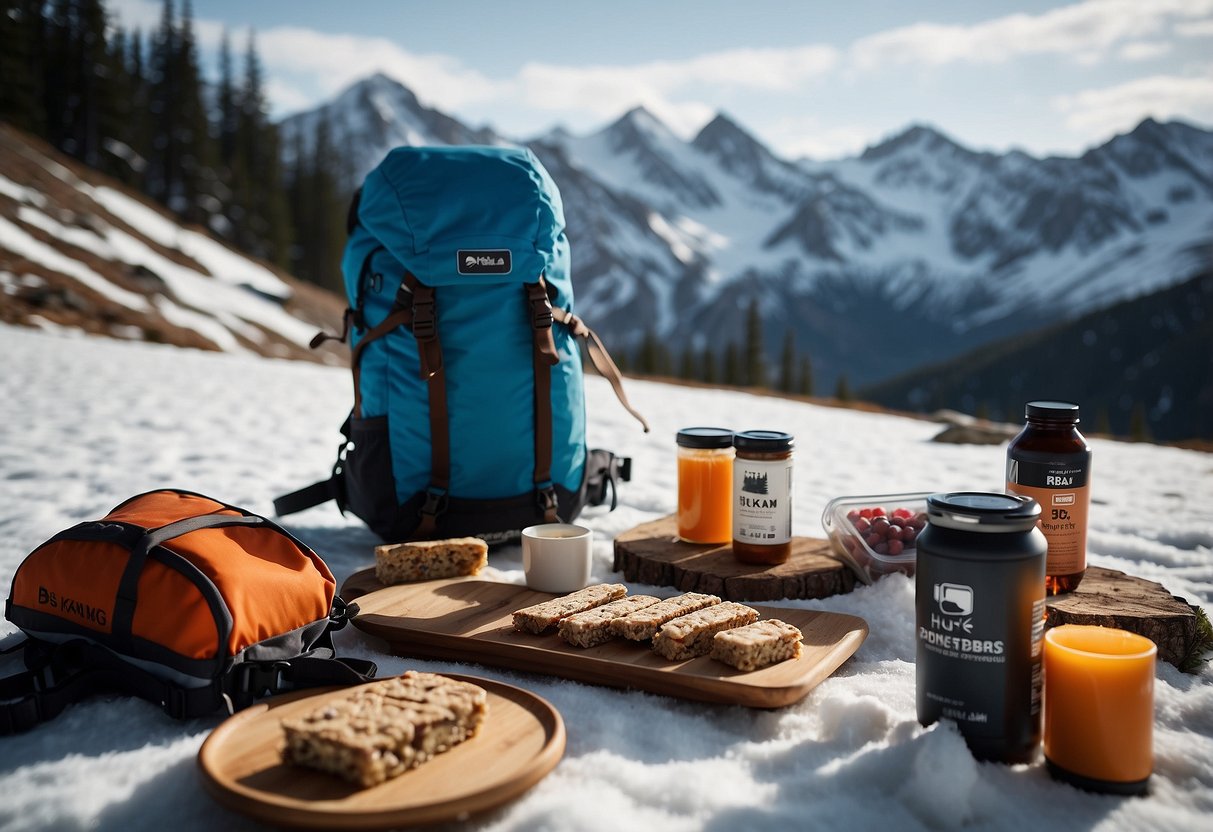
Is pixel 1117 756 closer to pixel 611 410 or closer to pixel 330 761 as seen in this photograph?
pixel 330 761

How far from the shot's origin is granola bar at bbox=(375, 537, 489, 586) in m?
3.36

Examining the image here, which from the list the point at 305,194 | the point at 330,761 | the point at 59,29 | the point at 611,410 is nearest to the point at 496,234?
the point at 330,761

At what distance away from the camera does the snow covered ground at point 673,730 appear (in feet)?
6.28

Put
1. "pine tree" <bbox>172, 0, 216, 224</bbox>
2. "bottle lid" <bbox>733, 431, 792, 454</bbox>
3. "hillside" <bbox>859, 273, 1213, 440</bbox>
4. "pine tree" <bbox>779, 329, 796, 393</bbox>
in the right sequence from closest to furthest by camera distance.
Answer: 1. "bottle lid" <bbox>733, 431, 792, 454</bbox>
2. "pine tree" <bbox>172, 0, 216, 224</bbox>
3. "pine tree" <bbox>779, 329, 796, 393</bbox>
4. "hillside" <bbox>859, 273, 1213, 440</bbox>

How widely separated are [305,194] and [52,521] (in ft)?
183

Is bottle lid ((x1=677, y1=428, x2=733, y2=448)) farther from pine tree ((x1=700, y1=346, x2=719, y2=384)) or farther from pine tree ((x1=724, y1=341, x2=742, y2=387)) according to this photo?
pine tree ((x1=700, y1=346, x2=719, y2=384))

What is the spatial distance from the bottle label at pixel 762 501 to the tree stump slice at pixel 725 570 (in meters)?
0.14

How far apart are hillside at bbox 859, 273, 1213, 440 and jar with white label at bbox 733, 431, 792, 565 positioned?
152067 mm

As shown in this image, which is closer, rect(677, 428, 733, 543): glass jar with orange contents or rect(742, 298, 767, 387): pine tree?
rect(677, 428, 733, 543): glass jar with orange contents

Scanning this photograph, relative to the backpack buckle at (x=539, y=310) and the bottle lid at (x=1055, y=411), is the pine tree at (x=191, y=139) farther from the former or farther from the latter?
the bottle lid at (x=1055, y=411)

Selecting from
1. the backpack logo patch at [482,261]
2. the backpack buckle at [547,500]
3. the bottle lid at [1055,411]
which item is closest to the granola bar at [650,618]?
the bottle lid at [1055,411]

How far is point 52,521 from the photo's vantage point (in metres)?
4.29

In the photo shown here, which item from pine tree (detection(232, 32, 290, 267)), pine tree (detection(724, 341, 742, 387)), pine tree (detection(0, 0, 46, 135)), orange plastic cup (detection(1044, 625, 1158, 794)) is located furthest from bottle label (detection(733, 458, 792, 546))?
pine tree (detection(724, 341, 742, 387))

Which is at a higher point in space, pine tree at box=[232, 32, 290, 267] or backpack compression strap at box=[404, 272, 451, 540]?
pine tree at box=[232, 32, 290, 267]
